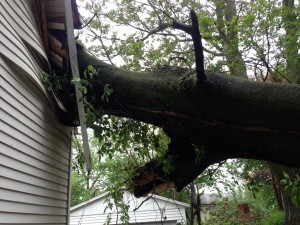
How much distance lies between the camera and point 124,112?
3.93m

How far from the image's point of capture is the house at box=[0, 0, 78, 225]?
3092 millimetres

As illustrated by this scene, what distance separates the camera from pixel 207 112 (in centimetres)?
307

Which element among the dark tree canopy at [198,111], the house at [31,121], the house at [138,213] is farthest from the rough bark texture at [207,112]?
the house at [138,213]

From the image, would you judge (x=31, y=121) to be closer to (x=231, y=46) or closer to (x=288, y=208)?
(x=231, y=46)

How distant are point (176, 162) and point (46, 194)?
171 cm

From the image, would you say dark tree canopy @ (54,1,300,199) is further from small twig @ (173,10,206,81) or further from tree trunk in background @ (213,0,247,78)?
tree trunk in background @ (213,0,247,78)

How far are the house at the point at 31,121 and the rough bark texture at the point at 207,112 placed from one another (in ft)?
Result: 2.32

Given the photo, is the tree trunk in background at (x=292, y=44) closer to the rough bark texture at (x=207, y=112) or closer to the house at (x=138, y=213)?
the rough bark texture at (x=207, y=112)

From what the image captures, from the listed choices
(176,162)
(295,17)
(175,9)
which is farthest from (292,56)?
(175,9)

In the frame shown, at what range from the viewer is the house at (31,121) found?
3.09m

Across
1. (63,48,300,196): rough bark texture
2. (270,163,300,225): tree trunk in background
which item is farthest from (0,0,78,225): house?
(270,163,300,225): tree trunk in background

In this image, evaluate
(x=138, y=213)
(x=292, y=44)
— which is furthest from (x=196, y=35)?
(x=138, y=213)

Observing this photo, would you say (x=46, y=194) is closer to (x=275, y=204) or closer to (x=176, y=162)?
(x=176, y=162)

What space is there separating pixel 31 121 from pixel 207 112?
79.6 inches
